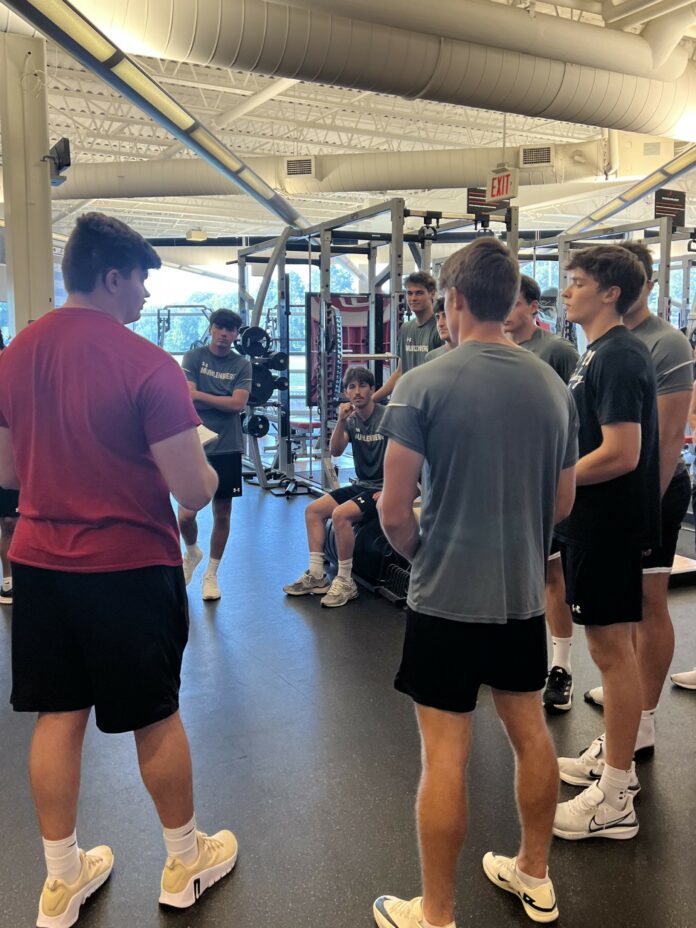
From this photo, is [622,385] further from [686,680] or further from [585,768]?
[686,680]

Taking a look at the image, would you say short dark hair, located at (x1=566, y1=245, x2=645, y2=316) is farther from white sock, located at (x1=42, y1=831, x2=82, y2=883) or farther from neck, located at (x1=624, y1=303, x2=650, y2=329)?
white sock, located at (x1=42, y1=831, x2=82, y2=883)

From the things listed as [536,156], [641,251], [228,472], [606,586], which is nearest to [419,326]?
[228,472]

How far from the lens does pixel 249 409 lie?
7.08 meters

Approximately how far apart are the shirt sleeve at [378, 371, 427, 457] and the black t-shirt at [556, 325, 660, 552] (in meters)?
0.66

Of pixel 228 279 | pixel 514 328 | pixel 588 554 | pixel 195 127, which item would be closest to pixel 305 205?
pixel 228 279

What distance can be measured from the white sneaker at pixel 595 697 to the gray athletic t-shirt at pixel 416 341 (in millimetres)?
2333

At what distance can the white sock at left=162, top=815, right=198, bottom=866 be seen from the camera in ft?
5.74

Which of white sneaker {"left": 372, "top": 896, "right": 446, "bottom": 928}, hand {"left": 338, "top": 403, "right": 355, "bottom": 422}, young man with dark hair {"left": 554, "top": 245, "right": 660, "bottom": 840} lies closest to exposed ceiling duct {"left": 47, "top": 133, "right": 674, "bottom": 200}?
hand {"left": 338, "top": 403, "right": 355, "bottom": 422}

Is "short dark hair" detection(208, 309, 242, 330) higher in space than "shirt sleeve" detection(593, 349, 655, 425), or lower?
higher

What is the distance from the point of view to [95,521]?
1.55 metres

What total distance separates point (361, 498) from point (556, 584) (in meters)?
1.56

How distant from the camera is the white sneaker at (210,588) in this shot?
4.01 m

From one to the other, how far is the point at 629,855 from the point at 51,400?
182 centimetres

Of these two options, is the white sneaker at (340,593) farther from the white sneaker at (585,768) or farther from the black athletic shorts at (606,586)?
the black athletic shorts at (606,586)
